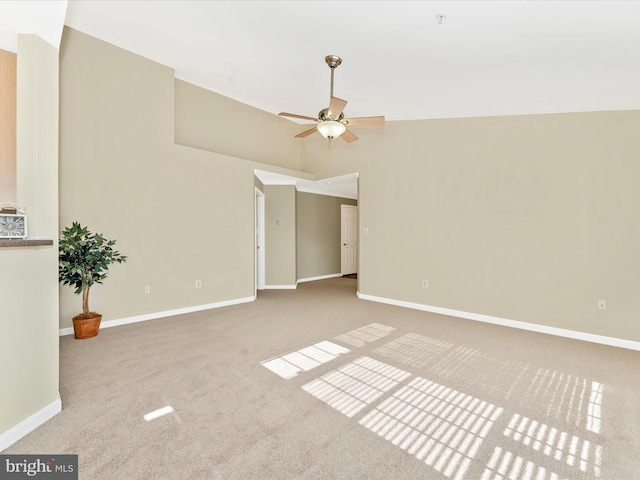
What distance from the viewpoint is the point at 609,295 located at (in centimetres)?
336

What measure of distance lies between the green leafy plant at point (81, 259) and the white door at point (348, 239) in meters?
6.03

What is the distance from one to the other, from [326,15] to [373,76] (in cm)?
114

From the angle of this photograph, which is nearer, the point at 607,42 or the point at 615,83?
the point at 607,42

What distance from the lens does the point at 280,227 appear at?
21.5ft

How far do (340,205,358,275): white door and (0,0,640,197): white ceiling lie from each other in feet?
14.5

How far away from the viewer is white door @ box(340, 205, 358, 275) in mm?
8531

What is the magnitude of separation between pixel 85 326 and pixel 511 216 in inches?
224

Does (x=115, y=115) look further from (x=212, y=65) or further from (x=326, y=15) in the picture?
(x=326, y=15)

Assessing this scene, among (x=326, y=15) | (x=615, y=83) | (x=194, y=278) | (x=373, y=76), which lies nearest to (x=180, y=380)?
(x=194, y=278)

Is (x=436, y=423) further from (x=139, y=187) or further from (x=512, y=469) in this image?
(x=139, y=187)

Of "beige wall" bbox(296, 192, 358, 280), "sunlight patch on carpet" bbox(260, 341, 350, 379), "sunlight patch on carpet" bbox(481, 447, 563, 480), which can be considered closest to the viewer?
"sunlight patch on carpet" bbox(481, 447, 563, 480)

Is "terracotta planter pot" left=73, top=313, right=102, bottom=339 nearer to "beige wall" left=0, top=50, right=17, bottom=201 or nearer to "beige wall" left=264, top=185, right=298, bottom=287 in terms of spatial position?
"beige wall" left=0, top=50, right=17, bottom=201

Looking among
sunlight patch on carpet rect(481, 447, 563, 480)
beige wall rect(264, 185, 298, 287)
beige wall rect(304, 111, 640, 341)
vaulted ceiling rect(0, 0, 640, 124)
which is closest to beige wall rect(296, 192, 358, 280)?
beige wall rect(264, 185, 298, 287)

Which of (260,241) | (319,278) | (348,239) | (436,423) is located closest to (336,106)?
(436,423)
